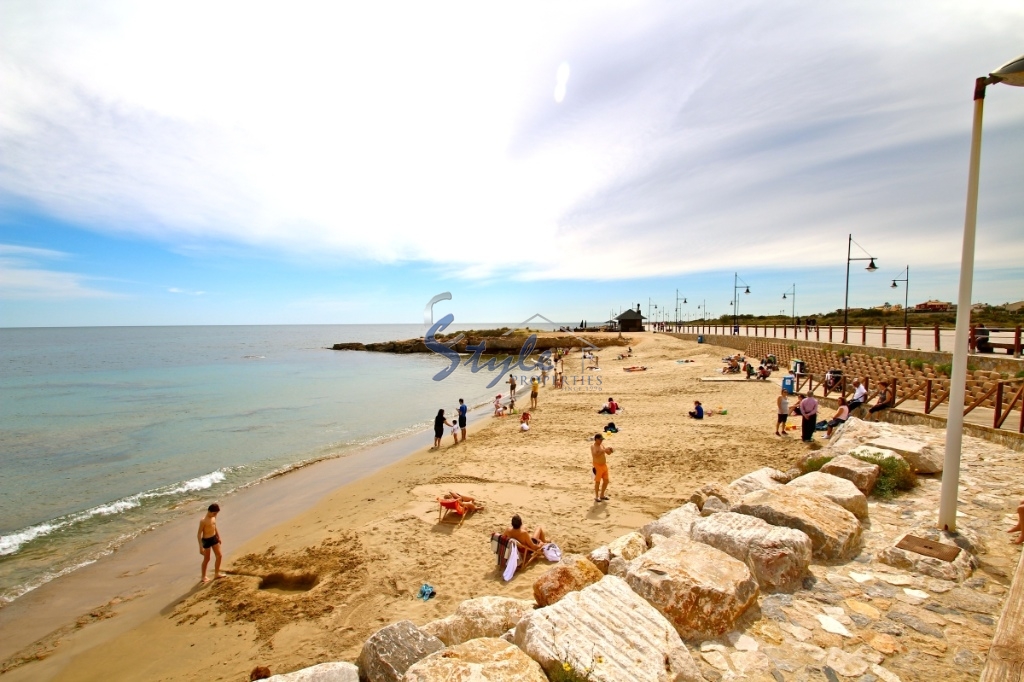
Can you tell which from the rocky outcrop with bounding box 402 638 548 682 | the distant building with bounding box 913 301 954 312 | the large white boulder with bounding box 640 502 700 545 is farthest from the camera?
the distant building with bounding box 913 301 954 312

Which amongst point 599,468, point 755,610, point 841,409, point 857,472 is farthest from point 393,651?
point 841,409

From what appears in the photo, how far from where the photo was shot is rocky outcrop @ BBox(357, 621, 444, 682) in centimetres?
370

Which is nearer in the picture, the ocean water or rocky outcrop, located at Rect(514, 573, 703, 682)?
rocky outcrop, located at Rect(514, 573, 703, 682)

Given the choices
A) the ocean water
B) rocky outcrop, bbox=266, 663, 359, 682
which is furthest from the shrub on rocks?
the ocean water

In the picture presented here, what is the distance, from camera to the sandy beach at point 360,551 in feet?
19.7

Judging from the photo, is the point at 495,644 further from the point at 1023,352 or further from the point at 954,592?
the point at 1023,352

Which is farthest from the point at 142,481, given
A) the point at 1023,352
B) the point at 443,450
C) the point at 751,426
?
the point at 1023,352

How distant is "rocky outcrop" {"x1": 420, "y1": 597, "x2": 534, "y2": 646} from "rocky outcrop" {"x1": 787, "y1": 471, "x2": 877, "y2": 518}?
12.3ft

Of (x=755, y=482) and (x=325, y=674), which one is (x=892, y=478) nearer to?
(x=755, y=482)

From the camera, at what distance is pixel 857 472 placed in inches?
236

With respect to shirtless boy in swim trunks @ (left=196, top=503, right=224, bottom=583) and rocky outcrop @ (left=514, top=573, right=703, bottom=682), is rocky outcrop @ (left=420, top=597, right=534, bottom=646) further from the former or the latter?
shirtless boy in swim trunks @ (left=196, top=503, right=224, bottom=583)

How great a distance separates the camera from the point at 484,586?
259 inches

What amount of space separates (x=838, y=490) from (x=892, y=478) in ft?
4.59

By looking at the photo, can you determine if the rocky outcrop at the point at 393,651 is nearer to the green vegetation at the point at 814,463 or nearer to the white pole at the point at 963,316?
the white pole at the point at 963,316
